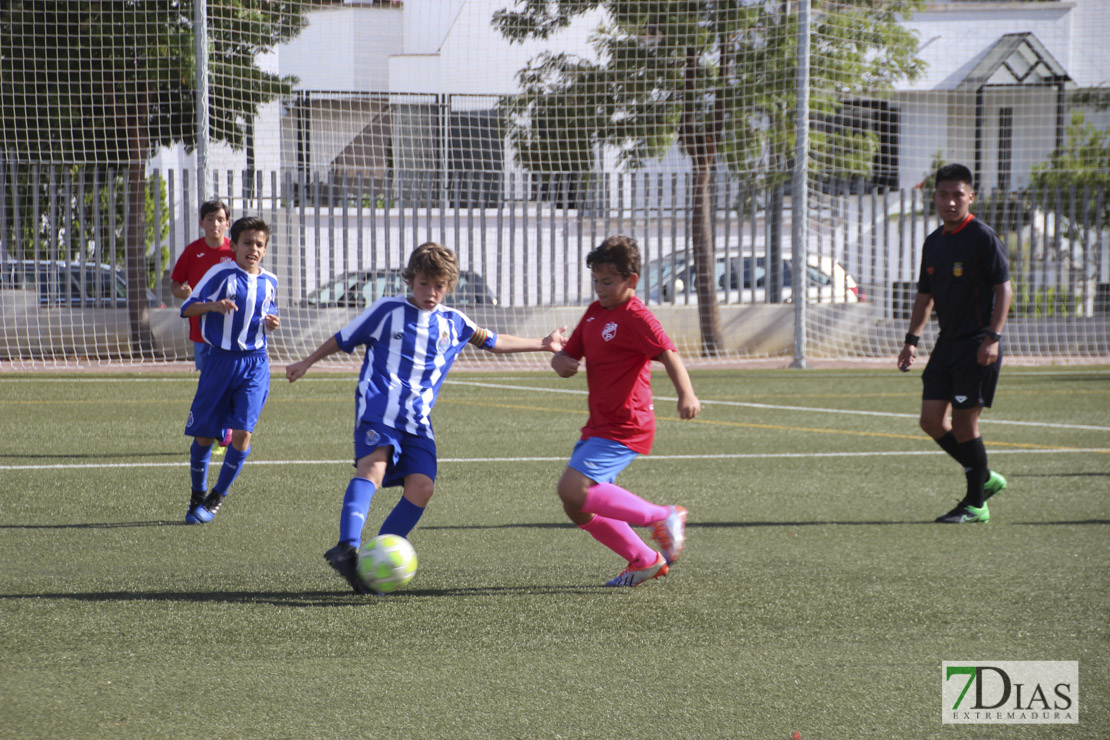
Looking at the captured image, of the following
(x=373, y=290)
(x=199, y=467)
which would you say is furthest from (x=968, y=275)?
(x=373, y=290)

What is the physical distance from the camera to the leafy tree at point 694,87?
17250 millimetres

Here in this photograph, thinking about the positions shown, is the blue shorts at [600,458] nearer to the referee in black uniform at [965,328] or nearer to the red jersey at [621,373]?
the red jersey at [621,373]

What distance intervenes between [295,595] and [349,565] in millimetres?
247

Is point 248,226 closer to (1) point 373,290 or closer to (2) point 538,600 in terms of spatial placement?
(2) point 538,600

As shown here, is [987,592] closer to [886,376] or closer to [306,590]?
[306,590]

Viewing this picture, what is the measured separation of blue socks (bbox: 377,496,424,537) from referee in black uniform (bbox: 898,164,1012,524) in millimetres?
2902

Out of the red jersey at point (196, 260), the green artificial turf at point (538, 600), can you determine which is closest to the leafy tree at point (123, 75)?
the red jersey at point (196, 260)

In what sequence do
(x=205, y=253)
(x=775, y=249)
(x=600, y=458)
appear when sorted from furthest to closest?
(x=775, y=249) → (x=205, y=253) → (x=600, y=458)

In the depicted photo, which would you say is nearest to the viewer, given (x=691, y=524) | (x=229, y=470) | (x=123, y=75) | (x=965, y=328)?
(x=691, y=524)

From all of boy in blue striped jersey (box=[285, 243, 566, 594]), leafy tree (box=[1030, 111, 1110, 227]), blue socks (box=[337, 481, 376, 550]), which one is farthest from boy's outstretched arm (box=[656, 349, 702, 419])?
leafy tree (box=[1030, 111, 1110, 227])

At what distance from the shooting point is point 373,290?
18.0 m

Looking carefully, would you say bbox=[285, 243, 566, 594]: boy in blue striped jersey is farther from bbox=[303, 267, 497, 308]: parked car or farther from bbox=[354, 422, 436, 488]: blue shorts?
bbox=[303, 267, 497, 308]: parked car

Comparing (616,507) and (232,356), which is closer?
(616,507)

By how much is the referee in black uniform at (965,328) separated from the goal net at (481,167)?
9673 millimetres
